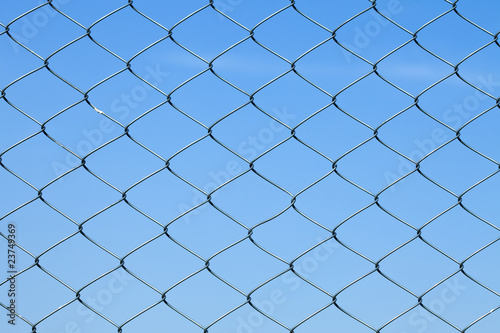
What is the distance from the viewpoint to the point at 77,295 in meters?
2.00

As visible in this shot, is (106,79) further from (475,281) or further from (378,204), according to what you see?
(475,281)

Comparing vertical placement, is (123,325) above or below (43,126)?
below

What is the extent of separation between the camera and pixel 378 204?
218cm

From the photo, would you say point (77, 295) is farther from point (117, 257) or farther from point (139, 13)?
point (139, 13)

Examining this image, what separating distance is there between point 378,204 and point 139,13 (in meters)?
1.01

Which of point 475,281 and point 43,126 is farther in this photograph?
point 475,281

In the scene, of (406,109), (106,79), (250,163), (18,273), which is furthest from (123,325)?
(406,109)

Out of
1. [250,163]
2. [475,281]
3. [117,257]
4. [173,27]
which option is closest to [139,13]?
[173,27]

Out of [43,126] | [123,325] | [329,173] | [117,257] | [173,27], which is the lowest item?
[123,325]

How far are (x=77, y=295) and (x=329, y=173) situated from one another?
896 mm

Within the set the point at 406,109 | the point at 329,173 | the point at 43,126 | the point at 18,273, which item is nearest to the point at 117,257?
the point at 18,273

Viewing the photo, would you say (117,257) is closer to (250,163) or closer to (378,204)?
(250,163)

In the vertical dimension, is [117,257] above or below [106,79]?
below

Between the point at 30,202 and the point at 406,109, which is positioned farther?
the point at 406,109
